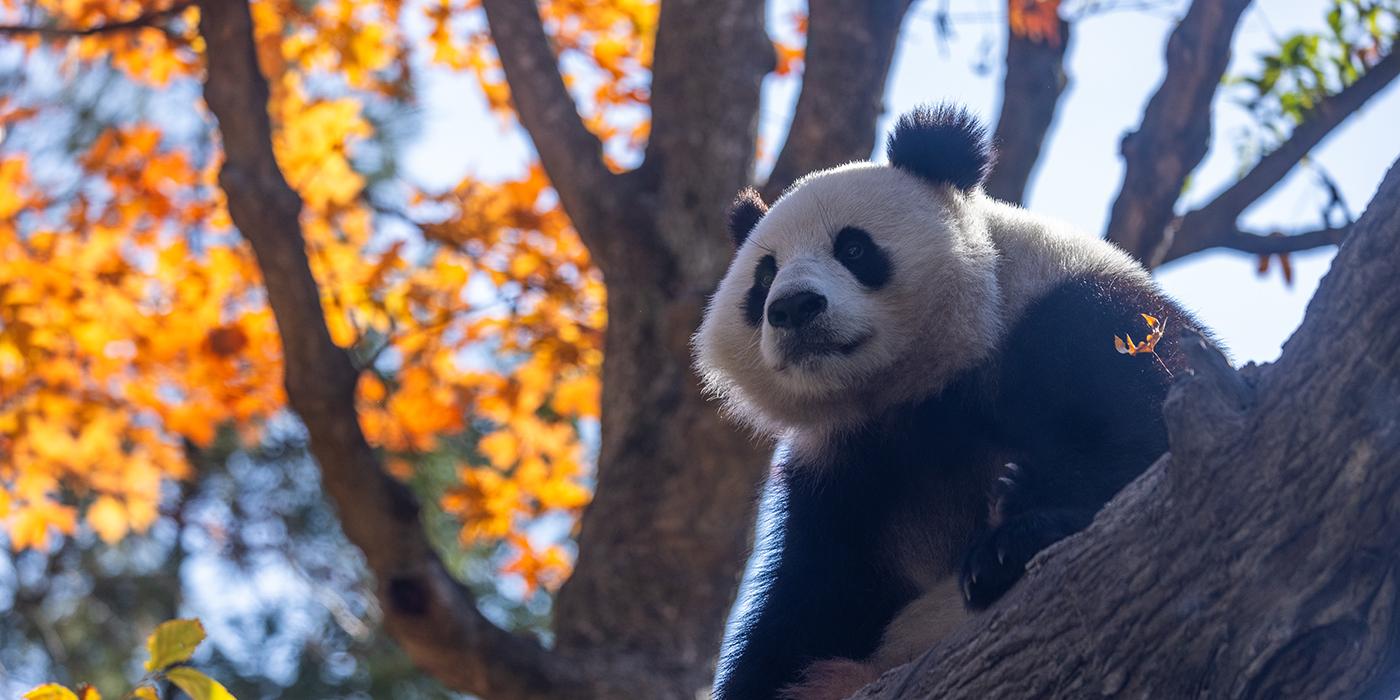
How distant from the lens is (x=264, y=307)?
27.9ft

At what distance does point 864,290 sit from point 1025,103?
95.7 inches

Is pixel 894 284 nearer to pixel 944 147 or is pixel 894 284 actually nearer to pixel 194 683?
pixel 944 147

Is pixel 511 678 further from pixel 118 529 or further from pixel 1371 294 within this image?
pixel 118 529

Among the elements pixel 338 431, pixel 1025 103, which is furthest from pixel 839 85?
pixel 338 431

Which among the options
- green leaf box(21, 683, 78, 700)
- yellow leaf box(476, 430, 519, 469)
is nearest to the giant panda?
green leaf box(21, 683, 78, 700)

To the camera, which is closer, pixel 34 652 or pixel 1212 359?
pixel 1212 359

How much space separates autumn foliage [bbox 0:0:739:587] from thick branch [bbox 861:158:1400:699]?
456 centimetres

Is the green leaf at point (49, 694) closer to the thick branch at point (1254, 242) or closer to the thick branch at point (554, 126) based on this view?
the thick branch at point (554, 126)

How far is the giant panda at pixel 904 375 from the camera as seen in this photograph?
131 inches

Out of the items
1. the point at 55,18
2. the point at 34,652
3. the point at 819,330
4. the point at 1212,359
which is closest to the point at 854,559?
the point at 819,330

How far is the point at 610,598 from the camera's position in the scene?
5.33 m

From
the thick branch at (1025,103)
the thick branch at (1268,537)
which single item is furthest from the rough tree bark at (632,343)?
the thick branch at (1268,537)

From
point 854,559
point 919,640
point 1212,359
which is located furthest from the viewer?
point 854,559

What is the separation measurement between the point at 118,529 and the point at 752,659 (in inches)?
224
